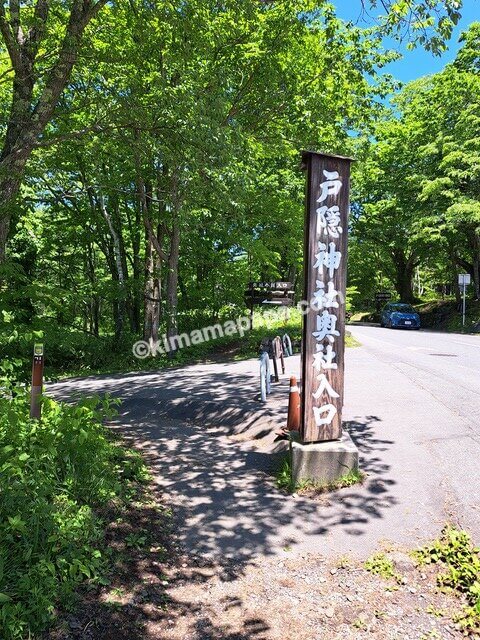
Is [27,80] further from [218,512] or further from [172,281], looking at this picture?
[172,281]

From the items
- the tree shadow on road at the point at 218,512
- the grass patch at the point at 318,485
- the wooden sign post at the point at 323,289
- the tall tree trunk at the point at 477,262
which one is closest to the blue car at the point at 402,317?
the tall tree trunk at the point at 477,262

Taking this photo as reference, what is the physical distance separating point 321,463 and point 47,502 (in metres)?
2.58

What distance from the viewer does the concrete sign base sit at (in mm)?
4512

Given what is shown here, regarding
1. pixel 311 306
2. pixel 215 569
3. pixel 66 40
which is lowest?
pixel 215 569

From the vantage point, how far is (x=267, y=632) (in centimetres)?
268

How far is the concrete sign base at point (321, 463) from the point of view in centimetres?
451

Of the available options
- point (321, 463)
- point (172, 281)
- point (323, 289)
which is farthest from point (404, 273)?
point (321, 463)

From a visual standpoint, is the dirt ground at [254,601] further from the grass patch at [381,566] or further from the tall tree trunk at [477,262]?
the tall tree trunk at [477,262]

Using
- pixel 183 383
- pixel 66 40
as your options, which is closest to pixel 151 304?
pixel 183 383

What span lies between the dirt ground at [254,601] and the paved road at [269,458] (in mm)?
243

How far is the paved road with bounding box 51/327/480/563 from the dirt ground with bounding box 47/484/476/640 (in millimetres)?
243

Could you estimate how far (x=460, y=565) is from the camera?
3.14 m

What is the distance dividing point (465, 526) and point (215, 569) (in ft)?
6.71

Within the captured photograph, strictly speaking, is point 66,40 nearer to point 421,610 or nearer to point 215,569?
point 215,569
